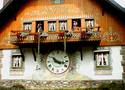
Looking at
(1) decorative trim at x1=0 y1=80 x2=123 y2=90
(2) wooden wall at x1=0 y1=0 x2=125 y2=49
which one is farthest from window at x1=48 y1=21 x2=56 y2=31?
(1) decorative trim at x1=0 y1=80 x2=123 y2=90

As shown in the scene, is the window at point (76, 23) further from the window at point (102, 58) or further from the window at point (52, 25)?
the window at point (102, 58)

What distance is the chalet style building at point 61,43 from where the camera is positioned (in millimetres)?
25328

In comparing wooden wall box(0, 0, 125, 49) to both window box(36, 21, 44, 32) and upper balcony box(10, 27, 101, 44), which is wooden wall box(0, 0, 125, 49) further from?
upper balcony box(10, 27, 101, 44)

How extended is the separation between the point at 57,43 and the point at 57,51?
3.50 ft

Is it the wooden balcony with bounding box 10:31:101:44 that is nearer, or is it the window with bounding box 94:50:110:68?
the wooden balcony with bounding box 10:31:101:44

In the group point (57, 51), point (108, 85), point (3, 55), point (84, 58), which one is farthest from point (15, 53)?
point (108, 85)

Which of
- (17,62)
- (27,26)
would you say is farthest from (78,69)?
(27,26)

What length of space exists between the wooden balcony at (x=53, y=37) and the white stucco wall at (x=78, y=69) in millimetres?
1338

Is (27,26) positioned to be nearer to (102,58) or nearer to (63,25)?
(63,25)

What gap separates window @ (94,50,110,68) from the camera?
2558 centimetres

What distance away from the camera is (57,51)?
87.1ft

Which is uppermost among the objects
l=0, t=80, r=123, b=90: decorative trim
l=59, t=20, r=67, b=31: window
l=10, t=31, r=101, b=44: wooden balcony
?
l=59, t=20, r=67, b=31: window

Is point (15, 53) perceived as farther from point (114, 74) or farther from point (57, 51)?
point (114, 74)

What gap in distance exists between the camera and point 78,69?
84.6 feet
